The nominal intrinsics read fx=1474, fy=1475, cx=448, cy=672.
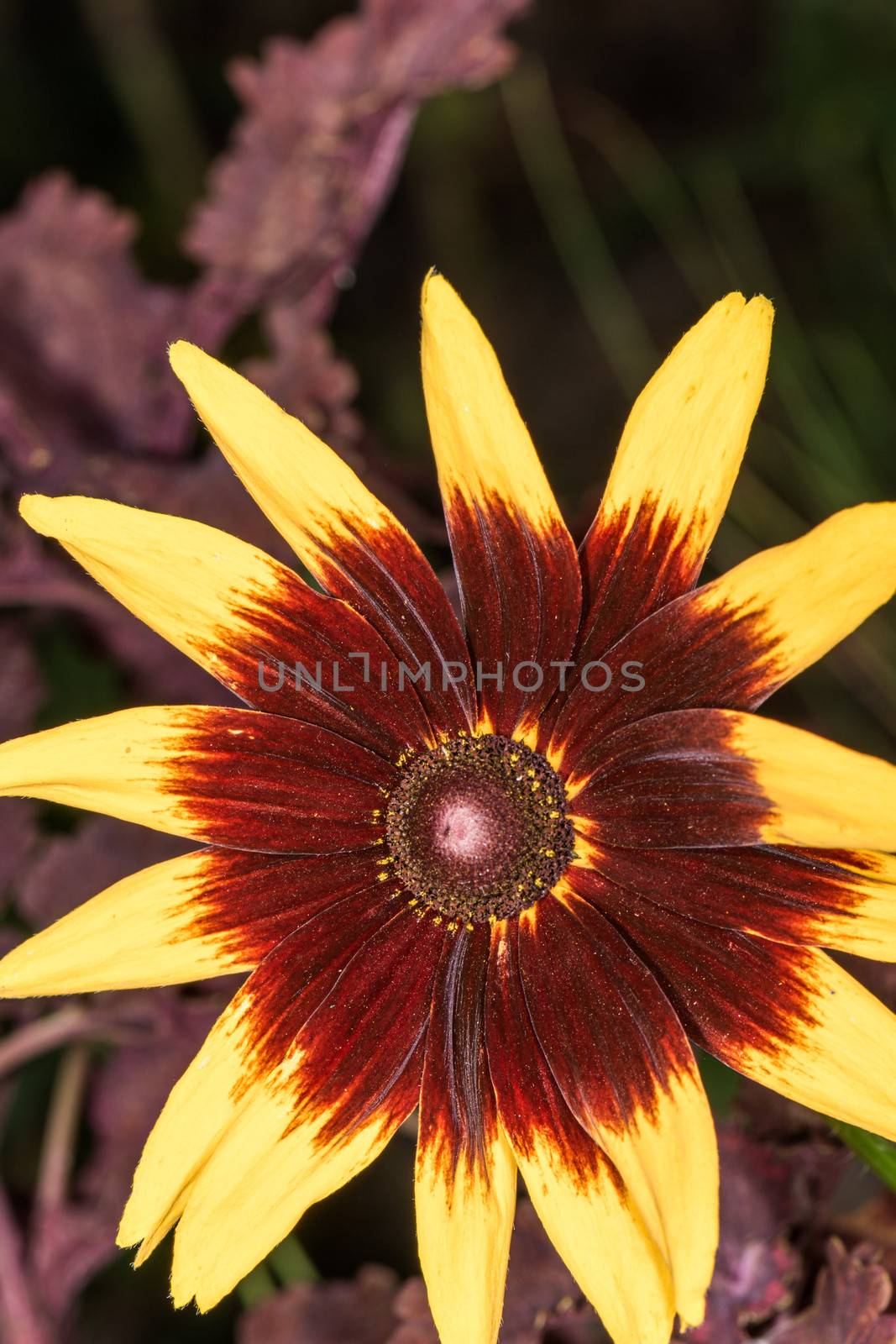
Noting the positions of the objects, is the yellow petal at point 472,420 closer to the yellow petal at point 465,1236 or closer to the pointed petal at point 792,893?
the pointed petal at point 792,893

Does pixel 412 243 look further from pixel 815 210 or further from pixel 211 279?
pixel 211 279

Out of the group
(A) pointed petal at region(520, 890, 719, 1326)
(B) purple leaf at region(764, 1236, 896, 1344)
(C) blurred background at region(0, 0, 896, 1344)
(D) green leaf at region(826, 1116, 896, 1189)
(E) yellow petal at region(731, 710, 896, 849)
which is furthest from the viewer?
(C) blurred background at region(0, 0, 896, 1344)

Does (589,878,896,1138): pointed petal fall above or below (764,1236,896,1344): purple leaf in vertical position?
above

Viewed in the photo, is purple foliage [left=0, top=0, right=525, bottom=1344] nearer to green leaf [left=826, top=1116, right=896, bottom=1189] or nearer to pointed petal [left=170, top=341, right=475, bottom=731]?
pointed petal [left=170, top=341, right=475, bottom=731]

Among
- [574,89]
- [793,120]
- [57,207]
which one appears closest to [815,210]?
[793,120]

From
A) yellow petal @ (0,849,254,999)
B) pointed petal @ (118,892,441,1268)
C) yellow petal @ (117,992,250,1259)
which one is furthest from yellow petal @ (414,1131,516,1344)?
yellow petal @ (0,849,254,999)

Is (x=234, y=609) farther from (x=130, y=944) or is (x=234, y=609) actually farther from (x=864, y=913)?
(x=864, y=913)
